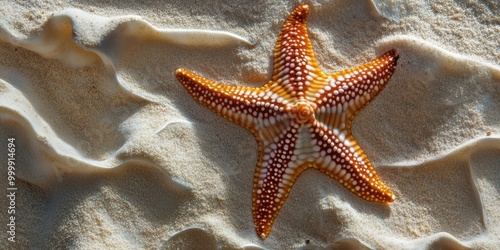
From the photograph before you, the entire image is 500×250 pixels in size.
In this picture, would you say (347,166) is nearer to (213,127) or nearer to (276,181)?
(276,181)

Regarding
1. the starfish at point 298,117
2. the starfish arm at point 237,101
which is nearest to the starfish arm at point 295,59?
the starfish at point 298,117

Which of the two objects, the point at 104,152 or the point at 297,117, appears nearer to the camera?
the point at 297,117

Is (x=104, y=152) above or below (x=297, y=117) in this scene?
below

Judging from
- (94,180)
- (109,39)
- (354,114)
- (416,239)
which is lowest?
(416,239)

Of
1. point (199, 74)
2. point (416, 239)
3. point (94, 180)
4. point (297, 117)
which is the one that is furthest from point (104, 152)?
point (416, 239)

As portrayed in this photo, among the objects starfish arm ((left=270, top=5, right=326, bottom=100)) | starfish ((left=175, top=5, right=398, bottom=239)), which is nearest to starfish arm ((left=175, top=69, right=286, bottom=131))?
starfish ((left=175, top=5, right=398, bottom=239))

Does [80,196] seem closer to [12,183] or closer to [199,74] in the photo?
[12,183]

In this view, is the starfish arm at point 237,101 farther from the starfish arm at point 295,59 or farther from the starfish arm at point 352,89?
the starfish arm at point 352,89

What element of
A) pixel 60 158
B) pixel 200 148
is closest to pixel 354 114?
pixel 200 148
